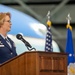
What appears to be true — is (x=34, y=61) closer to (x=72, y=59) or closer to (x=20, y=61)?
(x=20, y=61)

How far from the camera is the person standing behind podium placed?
144 inches

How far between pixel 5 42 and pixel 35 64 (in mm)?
625

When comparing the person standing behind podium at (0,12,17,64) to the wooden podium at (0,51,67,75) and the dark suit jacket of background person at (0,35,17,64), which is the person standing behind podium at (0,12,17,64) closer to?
the dark suit jacket of background person at (0,35,17,64)

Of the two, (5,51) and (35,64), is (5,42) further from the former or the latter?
(35,64)

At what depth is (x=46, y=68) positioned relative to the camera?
3301 mm

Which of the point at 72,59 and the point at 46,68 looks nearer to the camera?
the point at 46,68

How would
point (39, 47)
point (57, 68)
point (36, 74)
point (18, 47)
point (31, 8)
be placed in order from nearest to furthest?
point (36, 74) < point (57, 68) < point (18, 47) < point (39, 47) < point (31, 8)

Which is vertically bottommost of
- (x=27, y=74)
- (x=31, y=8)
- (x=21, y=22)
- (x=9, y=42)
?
(x=27, y=74)

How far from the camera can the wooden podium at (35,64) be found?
10.6 feet

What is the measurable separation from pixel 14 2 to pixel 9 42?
9.70 meters

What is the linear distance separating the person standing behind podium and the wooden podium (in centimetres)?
30

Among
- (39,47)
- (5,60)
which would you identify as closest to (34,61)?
(5,60)

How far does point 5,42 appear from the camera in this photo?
373cm

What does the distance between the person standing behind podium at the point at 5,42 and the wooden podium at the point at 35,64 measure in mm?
300
